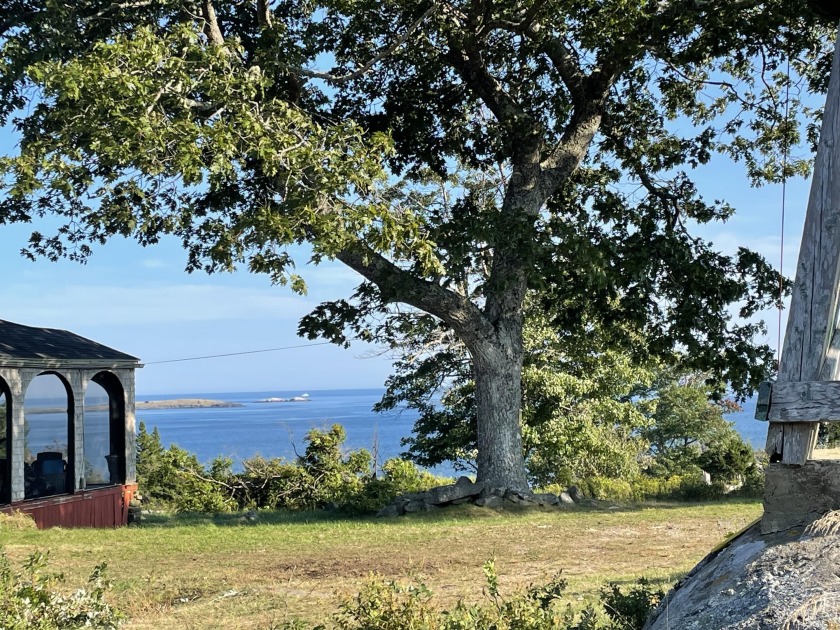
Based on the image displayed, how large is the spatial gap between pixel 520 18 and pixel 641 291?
17.6 feet

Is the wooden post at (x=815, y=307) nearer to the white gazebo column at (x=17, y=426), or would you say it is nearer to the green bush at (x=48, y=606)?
the green bush at (x=48, y=606)

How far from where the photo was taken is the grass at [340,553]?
7406mm

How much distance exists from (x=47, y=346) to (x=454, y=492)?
28.1ft

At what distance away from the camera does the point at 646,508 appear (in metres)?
15.6

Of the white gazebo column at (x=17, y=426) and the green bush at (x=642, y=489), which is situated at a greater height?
the white gazebo column at (x=17, y=426)

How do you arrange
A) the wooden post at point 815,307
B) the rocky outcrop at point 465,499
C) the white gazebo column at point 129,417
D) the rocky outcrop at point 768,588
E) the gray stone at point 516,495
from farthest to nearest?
the white gazebo column at point 129,417, the gray stone at point 516,495, the rocky outcrop at point 465,499, the wooden post at point 815,307, the rocky outcrop at point 768,588

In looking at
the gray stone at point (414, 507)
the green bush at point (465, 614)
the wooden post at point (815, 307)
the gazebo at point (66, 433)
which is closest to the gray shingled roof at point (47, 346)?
the gazebo at point (66, 433)

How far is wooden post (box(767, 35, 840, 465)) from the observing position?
4.65m

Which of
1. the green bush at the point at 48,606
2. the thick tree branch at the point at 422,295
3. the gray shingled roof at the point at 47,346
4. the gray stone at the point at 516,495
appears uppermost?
the thick tree branch at the point at 422,295

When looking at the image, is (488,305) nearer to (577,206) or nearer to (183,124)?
(577,206)

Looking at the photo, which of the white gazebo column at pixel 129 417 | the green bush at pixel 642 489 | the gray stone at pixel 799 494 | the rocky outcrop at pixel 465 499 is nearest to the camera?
the gray stone at pixel 799 494

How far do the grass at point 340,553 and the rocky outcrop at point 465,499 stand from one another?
18.4 inches

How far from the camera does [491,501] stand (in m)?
15.1

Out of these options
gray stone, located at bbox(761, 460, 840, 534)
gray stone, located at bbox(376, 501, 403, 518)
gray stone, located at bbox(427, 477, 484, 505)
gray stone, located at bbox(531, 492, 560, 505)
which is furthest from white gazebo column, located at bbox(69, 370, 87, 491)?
gray stone, located at bbox(761, 460, 840, 534)
